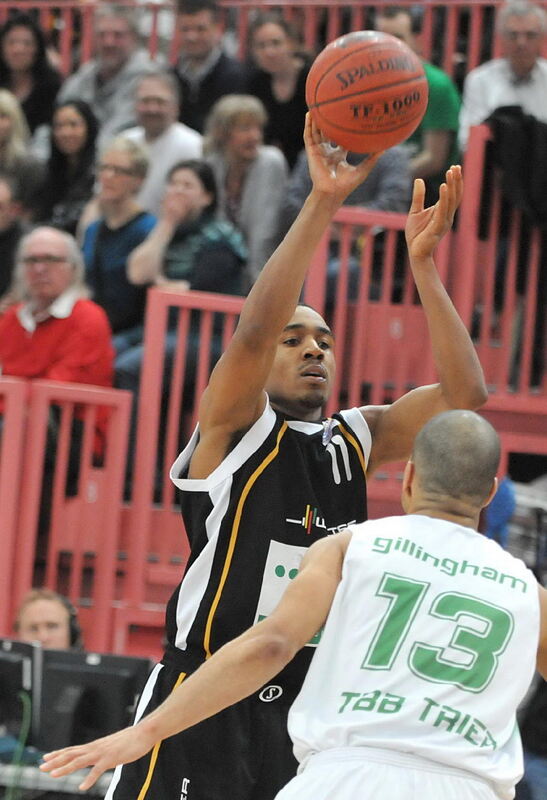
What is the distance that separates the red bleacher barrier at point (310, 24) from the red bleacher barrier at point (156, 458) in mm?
3126

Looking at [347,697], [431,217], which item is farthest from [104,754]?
[431,217]

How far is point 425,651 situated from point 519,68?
6256mm

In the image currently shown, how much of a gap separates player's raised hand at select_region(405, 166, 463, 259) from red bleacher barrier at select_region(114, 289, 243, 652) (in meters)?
2.94

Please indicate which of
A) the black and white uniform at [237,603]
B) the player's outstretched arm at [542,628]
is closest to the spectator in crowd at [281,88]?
the black and white uniform at [237,603]

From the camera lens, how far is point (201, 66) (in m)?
10.3

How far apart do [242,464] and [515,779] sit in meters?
1.34

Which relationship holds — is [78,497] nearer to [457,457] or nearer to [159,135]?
[159,135]

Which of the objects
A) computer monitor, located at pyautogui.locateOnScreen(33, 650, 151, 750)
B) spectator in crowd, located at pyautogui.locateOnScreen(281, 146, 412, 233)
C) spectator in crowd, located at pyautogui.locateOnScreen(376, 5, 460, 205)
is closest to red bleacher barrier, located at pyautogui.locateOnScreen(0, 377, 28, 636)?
computer monitor, located at pyautogui.locateOnScreen(33, 650, 151, 750)

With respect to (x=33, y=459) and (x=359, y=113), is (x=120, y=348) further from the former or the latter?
(x=359, y=113)

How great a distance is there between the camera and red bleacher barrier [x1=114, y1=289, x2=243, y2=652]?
24.5 feet

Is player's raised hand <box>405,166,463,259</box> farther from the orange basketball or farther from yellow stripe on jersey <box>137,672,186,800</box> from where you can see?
yellow stripe on jersey <box>137,672,186,800</box>

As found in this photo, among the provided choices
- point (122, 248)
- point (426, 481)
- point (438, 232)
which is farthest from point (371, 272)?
point (426, 481)

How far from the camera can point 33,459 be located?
725 cm

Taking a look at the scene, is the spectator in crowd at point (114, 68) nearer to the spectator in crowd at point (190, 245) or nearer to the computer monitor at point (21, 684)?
the spectator in crowd at point (190, 245)
